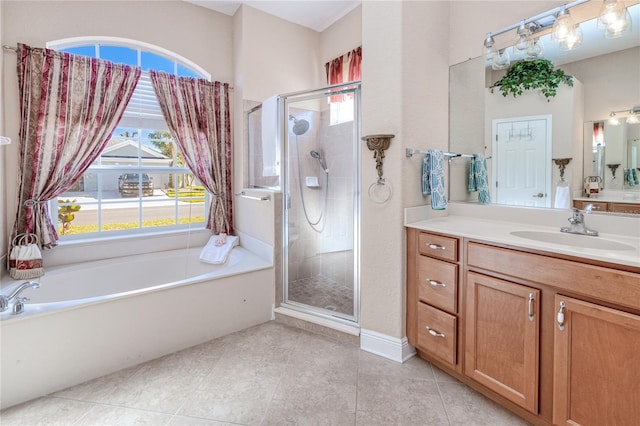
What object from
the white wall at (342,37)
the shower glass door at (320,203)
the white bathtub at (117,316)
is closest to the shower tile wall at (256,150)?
the shower glass door at (320,203)

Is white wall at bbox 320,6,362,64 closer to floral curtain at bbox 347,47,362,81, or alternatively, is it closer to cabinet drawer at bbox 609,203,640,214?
floral curtain at bbox 347,47,362,81

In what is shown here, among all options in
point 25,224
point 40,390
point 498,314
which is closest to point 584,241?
point 498,314

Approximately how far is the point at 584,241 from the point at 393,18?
1633 millimetres

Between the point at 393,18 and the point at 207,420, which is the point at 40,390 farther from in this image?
the point at 393,18

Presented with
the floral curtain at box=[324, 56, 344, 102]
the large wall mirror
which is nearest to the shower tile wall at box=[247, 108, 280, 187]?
the floral curtain at box=[324, 56, 344, 102]

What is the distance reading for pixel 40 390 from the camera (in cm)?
168

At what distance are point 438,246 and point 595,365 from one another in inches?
31.6

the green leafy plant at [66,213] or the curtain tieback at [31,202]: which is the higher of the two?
the curtain tieback at [31,202]

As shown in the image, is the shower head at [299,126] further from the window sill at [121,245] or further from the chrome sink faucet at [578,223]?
the chrome sink faucet at [578,223]

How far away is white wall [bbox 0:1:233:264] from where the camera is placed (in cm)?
226

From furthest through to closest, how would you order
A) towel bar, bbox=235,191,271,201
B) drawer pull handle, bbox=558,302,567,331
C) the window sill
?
towel bar, bbox=235,191,271,201 → the window sill → drawer pull handle, bbox=558,302,567,331

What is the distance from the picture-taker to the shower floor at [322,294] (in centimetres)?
241

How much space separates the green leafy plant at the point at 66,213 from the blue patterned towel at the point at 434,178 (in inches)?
114

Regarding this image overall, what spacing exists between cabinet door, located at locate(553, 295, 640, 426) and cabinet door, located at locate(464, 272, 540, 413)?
95 mm
